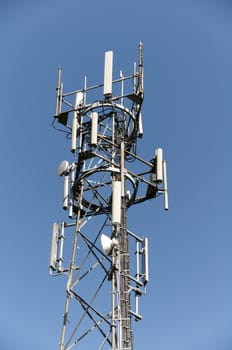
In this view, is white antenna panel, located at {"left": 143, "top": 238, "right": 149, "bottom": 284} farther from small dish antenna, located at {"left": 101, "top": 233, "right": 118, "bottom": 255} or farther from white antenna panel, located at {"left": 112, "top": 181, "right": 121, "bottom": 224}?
white antenna panel, located at {"left": 112, "top": 181, "right": 121, "bottom": 224}

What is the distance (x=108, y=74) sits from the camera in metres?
21.6

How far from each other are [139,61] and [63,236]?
611 centimetres

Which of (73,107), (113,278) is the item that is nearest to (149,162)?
(73,107)

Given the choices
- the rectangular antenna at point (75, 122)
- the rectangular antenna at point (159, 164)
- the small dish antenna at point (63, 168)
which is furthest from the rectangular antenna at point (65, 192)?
the rectangular antenna at point (159, 164)

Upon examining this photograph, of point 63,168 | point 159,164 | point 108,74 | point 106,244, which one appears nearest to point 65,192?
point 63,168

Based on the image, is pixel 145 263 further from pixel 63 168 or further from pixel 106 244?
pixel 63 168

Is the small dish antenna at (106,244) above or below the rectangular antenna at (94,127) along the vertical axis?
below

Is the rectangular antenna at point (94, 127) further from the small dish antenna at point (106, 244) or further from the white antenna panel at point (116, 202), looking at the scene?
the small dish antenna at point (106, 244)

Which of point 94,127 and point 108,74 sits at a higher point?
point 108,74

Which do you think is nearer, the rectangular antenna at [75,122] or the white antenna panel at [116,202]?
the white antenna panel at [116,202]

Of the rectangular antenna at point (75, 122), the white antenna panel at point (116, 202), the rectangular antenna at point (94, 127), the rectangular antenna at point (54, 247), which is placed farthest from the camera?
the rectangular antenna at point (54, 247)

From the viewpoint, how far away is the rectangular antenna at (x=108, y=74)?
21359 mm

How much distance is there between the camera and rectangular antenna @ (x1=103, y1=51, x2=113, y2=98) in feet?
70.1

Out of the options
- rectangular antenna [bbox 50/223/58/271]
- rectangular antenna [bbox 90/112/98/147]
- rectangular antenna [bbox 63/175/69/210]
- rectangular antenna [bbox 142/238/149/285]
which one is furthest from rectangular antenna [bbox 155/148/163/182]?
rectangular antenna [bbox 50/223/58/271]
